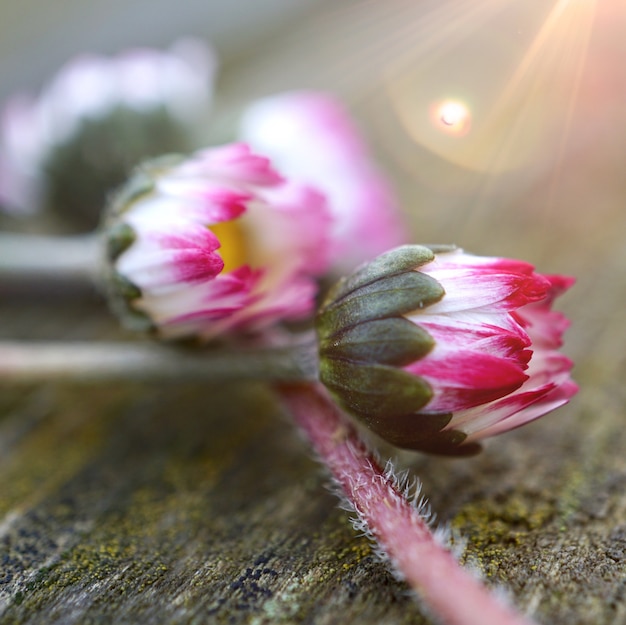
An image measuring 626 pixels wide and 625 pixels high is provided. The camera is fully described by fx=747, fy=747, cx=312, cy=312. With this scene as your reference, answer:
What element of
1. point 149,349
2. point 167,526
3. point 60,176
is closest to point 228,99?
point 60,176

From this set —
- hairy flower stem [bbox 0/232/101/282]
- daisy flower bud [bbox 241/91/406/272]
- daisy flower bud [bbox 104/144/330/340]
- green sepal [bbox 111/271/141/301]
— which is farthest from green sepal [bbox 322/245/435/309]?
hairy flower stem [bbox 0/232/101/282]

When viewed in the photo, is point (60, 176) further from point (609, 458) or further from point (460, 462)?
point (609, 458)

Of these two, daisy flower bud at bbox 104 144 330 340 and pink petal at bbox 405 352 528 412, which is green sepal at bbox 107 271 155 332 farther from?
pink petal at bbox 405 352 528 412

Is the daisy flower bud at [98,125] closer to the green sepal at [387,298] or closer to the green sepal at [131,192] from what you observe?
the green sepal at [131,192]

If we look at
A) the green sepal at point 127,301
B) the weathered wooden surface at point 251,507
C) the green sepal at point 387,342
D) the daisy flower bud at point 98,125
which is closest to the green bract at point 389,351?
the green sepal at point 387,342

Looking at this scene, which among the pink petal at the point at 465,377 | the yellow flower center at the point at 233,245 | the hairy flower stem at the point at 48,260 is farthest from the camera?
the hairy flower stem at the point at 48,260

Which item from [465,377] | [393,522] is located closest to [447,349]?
[465,377]
